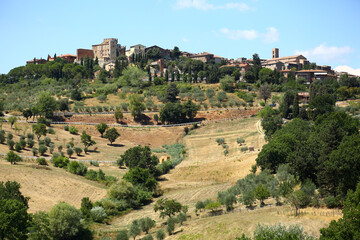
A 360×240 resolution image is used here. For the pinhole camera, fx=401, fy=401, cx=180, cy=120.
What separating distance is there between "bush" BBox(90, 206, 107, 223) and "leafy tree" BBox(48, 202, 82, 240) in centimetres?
474

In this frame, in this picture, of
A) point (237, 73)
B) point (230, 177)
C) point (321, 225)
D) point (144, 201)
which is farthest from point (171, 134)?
point (321, 225)

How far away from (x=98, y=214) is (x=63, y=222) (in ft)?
22.2

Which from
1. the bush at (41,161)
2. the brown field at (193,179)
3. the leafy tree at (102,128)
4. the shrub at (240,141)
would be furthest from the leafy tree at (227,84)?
the bush at (41,161)

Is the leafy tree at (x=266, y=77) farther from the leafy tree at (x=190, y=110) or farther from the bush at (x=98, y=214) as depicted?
the bush at (x=98, y=214)

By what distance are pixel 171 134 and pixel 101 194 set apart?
42704 mm

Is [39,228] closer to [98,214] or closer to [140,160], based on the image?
[98,214]

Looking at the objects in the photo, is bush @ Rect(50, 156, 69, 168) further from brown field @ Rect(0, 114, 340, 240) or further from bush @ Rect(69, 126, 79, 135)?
bush @ Rect(69, 126, 79, 135)

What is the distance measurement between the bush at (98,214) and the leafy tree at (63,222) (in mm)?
→ 4744

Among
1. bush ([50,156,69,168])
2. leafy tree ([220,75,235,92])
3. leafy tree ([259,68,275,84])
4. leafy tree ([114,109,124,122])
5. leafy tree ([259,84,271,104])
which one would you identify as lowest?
bush ([50,156,69,168])

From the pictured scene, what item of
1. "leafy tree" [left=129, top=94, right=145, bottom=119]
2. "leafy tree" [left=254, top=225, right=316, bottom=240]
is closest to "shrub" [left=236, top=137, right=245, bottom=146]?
"leafy tree" [left=129, top=94, right=145, bottom=119]

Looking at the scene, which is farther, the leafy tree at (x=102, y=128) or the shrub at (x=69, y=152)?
the leafy tree at (x=102, y=128)

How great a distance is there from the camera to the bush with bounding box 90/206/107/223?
45.0m

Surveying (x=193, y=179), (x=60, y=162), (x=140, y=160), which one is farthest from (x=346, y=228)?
(x=60, y=162)

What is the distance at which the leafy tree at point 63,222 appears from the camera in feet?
126
